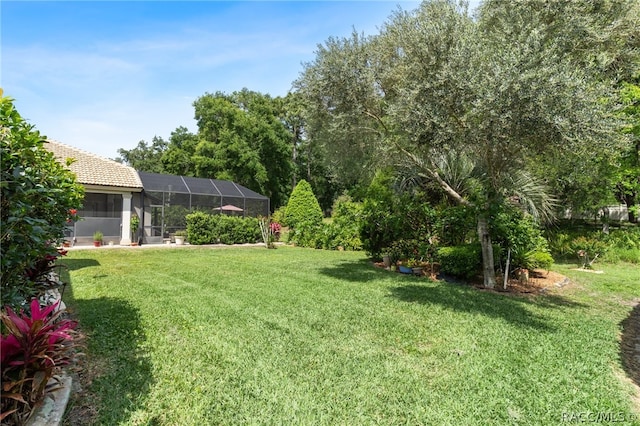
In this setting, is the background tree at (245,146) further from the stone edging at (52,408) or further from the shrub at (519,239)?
the stone edging at (52,408)

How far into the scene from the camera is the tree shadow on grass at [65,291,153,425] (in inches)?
102

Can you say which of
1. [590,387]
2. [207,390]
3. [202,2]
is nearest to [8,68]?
[207,390]

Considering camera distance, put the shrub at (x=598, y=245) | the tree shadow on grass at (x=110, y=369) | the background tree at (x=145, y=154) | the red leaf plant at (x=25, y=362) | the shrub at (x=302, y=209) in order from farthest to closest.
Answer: the background tree at (x=145, y=154) < the shrub at (x=302, y=209) < the shrub at (x=598, y=245) < the tree shadow on grass at (x=110, y=369) < the red leaf plant at (x=25, y=362)

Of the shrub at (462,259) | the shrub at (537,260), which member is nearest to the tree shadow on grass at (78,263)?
the shrub at (462,259)

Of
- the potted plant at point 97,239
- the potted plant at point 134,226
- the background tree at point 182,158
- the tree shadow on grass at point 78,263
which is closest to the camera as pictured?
the tree shadow on grass at point 78,263

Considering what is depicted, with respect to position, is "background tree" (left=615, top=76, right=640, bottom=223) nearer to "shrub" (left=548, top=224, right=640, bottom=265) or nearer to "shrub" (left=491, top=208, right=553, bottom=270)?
"shrub" (left=548, top=224, right=640, bottom=265)

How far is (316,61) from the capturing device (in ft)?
24.8

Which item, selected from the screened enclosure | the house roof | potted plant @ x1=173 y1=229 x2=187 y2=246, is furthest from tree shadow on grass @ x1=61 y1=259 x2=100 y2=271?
the screened enclosure

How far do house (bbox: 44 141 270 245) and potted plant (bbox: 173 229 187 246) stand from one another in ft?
1.62

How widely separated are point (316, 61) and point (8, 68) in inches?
250

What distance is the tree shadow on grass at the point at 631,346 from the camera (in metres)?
3.68

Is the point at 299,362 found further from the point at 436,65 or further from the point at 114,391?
the point at 436,65

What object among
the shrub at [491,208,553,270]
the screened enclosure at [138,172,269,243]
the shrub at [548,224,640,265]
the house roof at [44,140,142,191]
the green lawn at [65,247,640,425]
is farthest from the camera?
the screened enclosure at [138,172,269,243]

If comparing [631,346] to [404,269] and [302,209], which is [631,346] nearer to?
[404,269]
